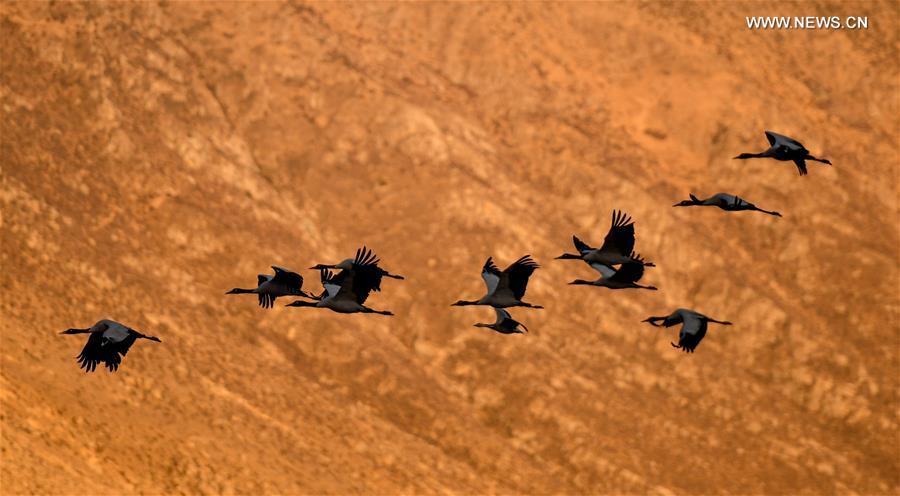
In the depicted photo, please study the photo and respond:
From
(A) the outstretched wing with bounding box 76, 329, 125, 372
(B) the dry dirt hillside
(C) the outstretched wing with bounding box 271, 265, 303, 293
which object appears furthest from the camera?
(B) the dry dirt hillside

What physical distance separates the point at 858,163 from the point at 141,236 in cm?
2664

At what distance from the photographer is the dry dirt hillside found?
4650 cm

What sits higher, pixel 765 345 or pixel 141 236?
pixel 765 345

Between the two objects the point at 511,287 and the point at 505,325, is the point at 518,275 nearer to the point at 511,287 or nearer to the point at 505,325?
the point at 511,287

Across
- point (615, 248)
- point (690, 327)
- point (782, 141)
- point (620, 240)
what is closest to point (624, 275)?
point (615, 248)

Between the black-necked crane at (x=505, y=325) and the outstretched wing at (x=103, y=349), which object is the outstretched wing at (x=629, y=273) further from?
the outstretched wing at (x=103, y=349)

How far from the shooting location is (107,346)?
29750mm

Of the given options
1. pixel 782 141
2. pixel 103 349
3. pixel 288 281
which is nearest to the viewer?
pixel 782 141

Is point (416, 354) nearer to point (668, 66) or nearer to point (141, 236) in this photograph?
point (141, 236)

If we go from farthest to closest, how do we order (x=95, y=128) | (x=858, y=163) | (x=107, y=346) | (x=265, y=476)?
1. (x=858, y=163)
2. (x=95, y=128)
3. (x=265, y=476)
4. (x=107, y=346)

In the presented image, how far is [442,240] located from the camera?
53.5 m

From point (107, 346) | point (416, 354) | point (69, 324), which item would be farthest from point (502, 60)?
point (107, 346)

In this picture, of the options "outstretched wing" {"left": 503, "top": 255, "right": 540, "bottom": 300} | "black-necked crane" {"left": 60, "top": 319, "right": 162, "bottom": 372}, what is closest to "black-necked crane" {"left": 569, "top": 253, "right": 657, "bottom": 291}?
"outstretched wing" {"left": 503, "top": 255, "right": 540, "bottom": 300}

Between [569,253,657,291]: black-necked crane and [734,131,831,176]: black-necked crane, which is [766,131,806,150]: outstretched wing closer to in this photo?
[734,131,831,176]: black-necked crane
